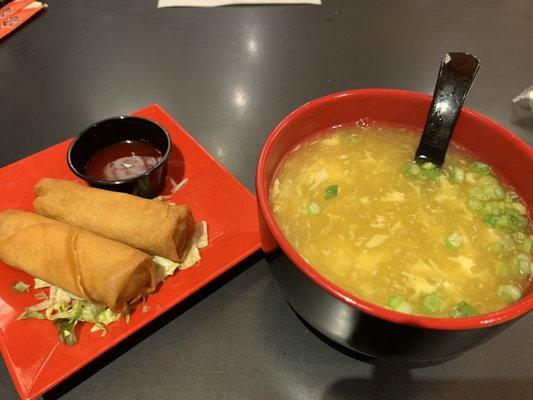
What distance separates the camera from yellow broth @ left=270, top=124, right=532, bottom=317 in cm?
91

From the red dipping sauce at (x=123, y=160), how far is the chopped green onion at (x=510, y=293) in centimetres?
107

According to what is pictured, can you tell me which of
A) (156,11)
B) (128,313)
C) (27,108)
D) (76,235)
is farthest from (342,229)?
(156,11)

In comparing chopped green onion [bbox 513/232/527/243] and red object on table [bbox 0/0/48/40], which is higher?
chopped green onion [bbox 513/232/527/243]

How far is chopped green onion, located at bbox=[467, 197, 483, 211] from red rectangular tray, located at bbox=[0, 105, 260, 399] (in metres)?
0.59

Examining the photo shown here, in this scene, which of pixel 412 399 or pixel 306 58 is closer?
pixel 412 399

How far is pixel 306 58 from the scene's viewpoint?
6.80 ft

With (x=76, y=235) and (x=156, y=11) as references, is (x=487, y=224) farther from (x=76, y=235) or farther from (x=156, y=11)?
(x=156, y=11)

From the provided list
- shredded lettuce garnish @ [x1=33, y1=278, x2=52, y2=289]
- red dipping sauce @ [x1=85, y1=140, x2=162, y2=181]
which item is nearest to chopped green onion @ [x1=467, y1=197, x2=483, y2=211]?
red dipping sauce @ [x1=85, y1=140, x2=162, y2=181]

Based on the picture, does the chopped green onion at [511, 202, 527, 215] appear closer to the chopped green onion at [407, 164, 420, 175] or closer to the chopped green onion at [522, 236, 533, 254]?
the chopped green onion at [522, 236, 533, 254]

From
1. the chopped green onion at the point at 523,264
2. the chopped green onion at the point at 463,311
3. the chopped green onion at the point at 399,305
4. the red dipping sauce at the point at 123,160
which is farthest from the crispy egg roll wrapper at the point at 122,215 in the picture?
the chopped green onion at the point at 523,264

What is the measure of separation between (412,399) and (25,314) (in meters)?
0.99

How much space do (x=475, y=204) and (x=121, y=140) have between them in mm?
1197

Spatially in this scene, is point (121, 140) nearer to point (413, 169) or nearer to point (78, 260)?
point (78, 260)

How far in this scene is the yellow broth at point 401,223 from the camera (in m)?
0.91
